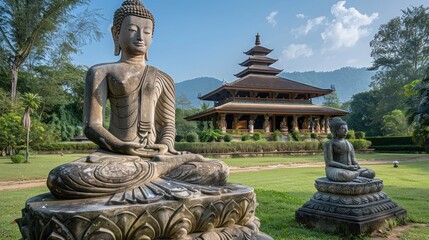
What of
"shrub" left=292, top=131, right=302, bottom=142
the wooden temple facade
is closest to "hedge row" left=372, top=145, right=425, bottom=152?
the wooden temple facade

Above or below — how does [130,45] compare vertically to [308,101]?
below

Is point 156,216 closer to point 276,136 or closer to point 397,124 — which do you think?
point 276,136

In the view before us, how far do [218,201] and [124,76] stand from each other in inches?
70.3

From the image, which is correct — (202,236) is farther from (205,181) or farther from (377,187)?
(377,187)

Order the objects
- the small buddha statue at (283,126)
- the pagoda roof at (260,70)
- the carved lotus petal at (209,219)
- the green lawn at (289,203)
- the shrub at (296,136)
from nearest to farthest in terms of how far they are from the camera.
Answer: the carved lotus petal at (209,219)
the green lawn at (289,203)
the shrub at (296,136)
the small buddha statue at (283,126)
the pagoda roof at (260,70)

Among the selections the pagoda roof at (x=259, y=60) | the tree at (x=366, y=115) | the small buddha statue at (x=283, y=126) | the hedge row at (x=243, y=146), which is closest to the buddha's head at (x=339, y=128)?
the hedge row at (x=243, y=146)

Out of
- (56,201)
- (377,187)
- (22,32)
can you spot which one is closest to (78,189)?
(56,201)

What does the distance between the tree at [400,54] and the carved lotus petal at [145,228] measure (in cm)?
4240

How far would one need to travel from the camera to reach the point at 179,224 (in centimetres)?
264

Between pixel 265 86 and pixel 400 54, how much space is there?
2513cm

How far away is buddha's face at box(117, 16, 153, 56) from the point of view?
12.2 feet

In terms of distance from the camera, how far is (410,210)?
577 centimetres

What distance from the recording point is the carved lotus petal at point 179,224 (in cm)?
262

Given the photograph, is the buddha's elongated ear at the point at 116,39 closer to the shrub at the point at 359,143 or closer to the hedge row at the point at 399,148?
the shrub at the point at 359,143
